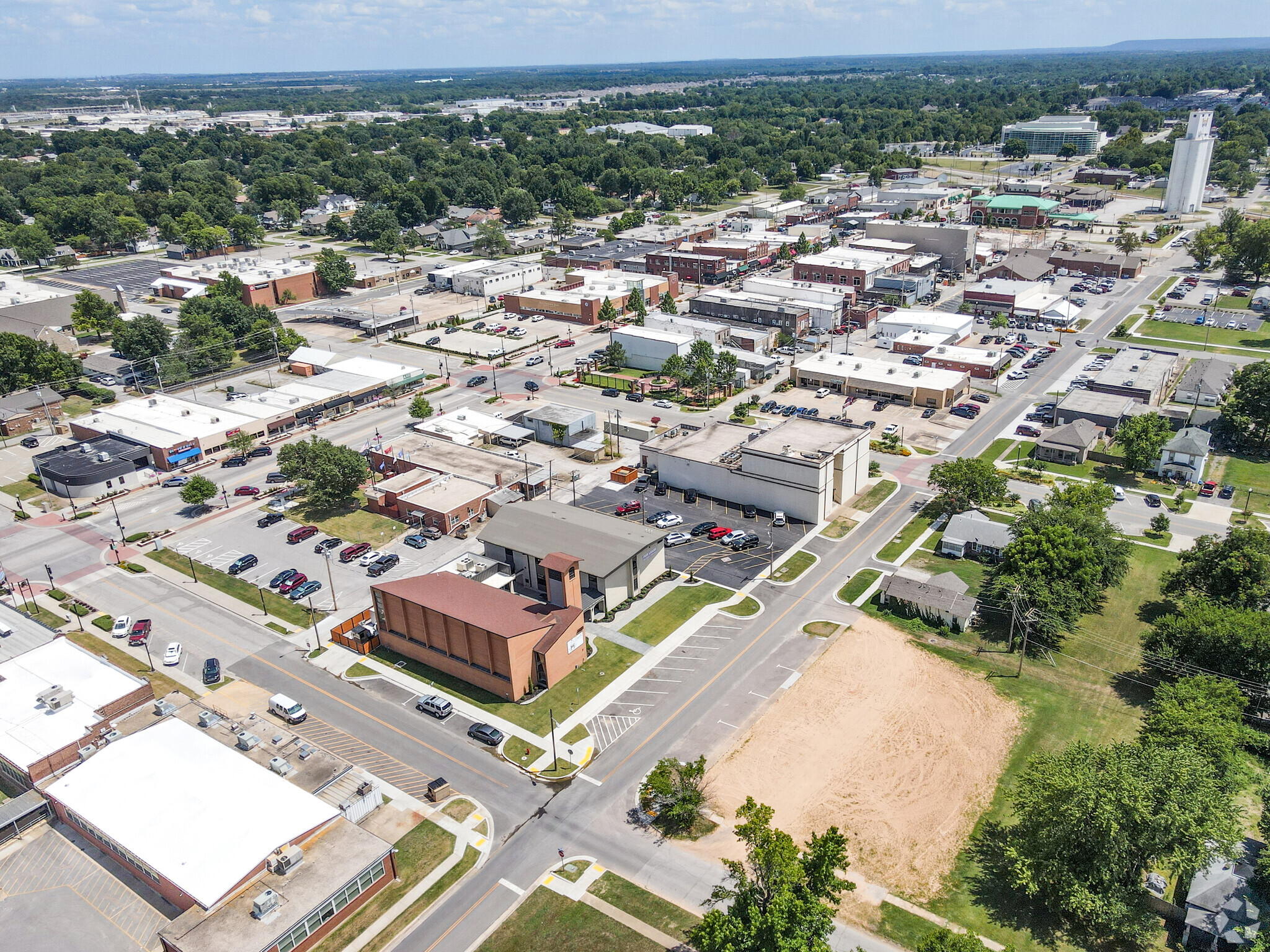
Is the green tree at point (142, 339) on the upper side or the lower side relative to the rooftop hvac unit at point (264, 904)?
upper

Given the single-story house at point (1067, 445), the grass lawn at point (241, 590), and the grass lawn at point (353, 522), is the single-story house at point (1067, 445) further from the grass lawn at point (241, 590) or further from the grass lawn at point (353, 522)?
the grass lawn at point (241, 590)

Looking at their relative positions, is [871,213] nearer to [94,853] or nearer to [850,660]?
[850,660]

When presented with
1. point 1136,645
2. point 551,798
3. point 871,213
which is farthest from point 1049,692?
point 871,213

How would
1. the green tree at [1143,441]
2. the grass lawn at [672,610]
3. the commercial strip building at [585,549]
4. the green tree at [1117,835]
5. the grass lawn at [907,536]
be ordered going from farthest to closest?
the green tree at [1143,441], the grass lawn at [907,536], the commercial strip building at [585,549], the grass lawn at [672,610], the green tree at [1117,835]

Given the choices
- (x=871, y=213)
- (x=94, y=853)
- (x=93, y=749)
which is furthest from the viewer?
(x=871, y=213)

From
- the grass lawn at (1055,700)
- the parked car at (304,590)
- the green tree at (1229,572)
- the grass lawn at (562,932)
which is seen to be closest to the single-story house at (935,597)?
the grass lawn at (1055,700)

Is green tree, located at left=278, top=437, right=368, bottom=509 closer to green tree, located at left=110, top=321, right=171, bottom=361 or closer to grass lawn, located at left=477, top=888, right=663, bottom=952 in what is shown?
grass lawn, located at left=477, top=888, right=663, bottom=952
